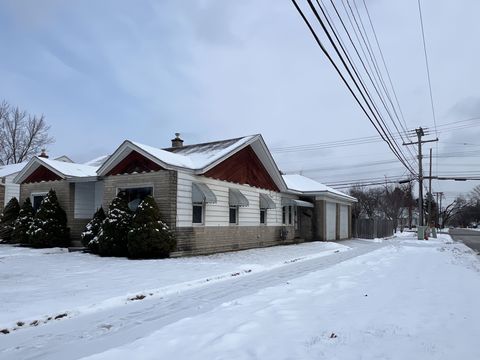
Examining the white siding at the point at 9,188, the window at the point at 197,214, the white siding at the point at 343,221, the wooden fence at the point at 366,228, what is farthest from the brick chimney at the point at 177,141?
the wooden fence at the point at 366,228

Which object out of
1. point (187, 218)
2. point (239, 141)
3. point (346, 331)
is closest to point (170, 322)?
point (346, 331)

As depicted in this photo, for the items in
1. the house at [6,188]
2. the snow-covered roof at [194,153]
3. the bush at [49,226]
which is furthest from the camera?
the house at [6,188]

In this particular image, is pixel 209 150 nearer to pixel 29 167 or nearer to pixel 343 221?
pixel 29 167

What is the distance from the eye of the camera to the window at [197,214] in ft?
55.0

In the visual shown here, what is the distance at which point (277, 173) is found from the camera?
893 inches

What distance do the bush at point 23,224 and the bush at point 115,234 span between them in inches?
213

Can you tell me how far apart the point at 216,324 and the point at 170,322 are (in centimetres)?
74

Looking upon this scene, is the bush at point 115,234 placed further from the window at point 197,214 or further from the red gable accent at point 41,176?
the red gable accent at point 41,176

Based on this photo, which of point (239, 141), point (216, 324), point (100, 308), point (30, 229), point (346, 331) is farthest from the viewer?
point (239, 141)

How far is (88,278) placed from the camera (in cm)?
995

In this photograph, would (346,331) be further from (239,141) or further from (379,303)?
(239,141)

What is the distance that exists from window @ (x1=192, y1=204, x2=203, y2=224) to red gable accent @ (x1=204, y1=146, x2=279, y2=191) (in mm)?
1335

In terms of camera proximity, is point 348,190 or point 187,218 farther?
point 348,190

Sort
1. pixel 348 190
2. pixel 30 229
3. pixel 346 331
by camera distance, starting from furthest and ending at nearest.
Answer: pixel 348 190, pixel 30 229, pixel 346 331
